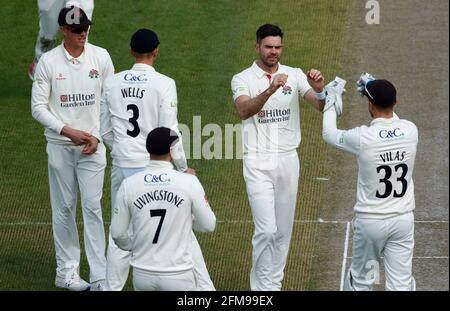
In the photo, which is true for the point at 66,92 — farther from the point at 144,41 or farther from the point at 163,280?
the point at 163,280

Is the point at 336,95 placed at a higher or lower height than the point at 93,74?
lower

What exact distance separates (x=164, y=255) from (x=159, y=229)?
0.22 metres

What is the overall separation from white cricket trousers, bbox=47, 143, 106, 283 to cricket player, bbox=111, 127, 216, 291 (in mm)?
2392

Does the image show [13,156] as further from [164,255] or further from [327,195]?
[164,255]

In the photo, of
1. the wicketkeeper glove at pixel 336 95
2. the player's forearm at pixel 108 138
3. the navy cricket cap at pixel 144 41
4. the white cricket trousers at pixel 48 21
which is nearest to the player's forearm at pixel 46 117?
the player's forearm at pixel 108 138

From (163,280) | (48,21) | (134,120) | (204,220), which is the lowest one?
(163,280)

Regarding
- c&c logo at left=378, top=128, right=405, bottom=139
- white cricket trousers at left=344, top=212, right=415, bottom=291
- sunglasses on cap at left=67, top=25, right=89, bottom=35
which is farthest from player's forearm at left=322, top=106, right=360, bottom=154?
sunglasses on cap at left=67, top=25, right=89, bottom=35

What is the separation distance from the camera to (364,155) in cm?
1253

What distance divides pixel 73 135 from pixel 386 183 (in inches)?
126

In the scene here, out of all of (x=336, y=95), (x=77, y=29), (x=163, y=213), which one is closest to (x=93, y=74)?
(x=77, y=29)

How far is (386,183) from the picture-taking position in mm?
12531

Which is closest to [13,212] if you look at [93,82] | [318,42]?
[93,82]

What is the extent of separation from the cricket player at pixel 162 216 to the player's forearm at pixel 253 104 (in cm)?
185

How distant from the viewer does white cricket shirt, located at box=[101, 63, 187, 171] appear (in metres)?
13.2
